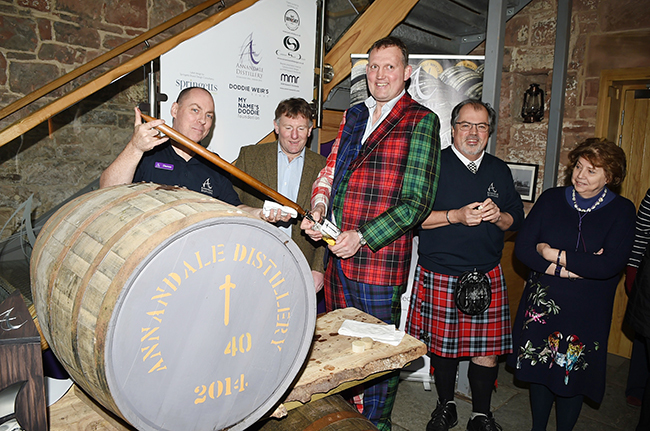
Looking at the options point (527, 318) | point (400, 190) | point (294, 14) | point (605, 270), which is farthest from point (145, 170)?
point (605, 270)

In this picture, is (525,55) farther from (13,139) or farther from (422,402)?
(13,139)

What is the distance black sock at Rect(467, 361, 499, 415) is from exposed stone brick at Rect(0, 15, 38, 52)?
14.2 ft

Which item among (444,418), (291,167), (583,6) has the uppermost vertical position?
(583,6)

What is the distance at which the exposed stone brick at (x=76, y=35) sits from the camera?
13.2 ft

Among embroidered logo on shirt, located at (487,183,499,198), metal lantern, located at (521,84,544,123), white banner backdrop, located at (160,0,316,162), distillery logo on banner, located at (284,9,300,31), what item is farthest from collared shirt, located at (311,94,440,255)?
metal lantern, located at (521,84,544,123)

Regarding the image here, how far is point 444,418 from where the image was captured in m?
2.58

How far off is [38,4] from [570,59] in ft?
15.5

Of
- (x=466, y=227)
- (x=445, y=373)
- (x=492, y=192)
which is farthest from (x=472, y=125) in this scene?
(x=445, y=373)

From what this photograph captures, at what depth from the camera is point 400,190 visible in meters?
2.06

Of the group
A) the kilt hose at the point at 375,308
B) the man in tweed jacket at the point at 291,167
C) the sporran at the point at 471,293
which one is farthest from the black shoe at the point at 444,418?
the man in tweed jacket at the point at 291,167

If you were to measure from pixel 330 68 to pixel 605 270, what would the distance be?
241cm

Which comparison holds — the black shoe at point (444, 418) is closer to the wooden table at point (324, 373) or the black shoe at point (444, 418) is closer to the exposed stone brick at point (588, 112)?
the wooden table at point (324, 373)

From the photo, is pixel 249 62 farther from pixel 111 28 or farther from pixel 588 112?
A: pixel 588 112

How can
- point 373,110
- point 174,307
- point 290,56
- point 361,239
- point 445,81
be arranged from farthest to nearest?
point 290,56 < point 445,81 < point 373,110 < point 361,239 < point 174,307
